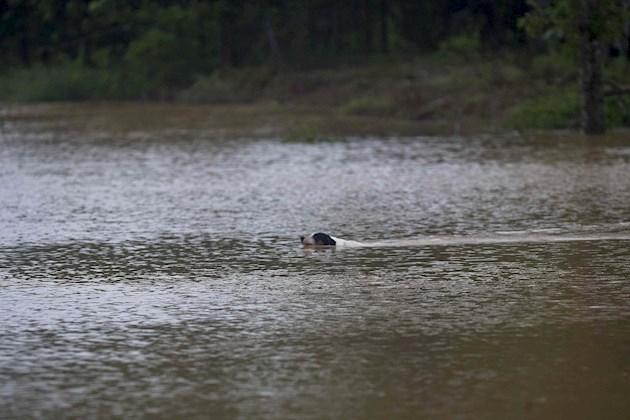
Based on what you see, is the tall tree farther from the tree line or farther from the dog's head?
the tree line

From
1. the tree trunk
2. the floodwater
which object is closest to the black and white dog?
the floodwater

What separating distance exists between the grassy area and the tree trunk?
1.40 metres

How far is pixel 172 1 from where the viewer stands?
193 ft

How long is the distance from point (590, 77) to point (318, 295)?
17288 millimetres

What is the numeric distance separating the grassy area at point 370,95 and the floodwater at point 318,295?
1054 cm

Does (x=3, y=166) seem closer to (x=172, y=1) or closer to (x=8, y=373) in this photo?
(x=8, y=373)

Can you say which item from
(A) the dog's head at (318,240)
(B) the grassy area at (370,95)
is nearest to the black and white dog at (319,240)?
(A) the dog's head at (318,240)

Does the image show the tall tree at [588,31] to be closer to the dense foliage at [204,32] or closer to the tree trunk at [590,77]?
the tree trunk at [590,77]

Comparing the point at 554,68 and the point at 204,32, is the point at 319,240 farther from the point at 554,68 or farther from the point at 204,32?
the point at 204,32

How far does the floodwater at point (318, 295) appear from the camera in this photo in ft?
26.4

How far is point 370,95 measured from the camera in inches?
1657

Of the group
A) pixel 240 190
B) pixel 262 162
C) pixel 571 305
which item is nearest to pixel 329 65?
pixel 262 162

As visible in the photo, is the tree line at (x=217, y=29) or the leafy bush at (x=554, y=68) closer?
the leafy bush at (x=554, y=68)

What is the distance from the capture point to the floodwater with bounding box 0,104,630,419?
26.4 feet
